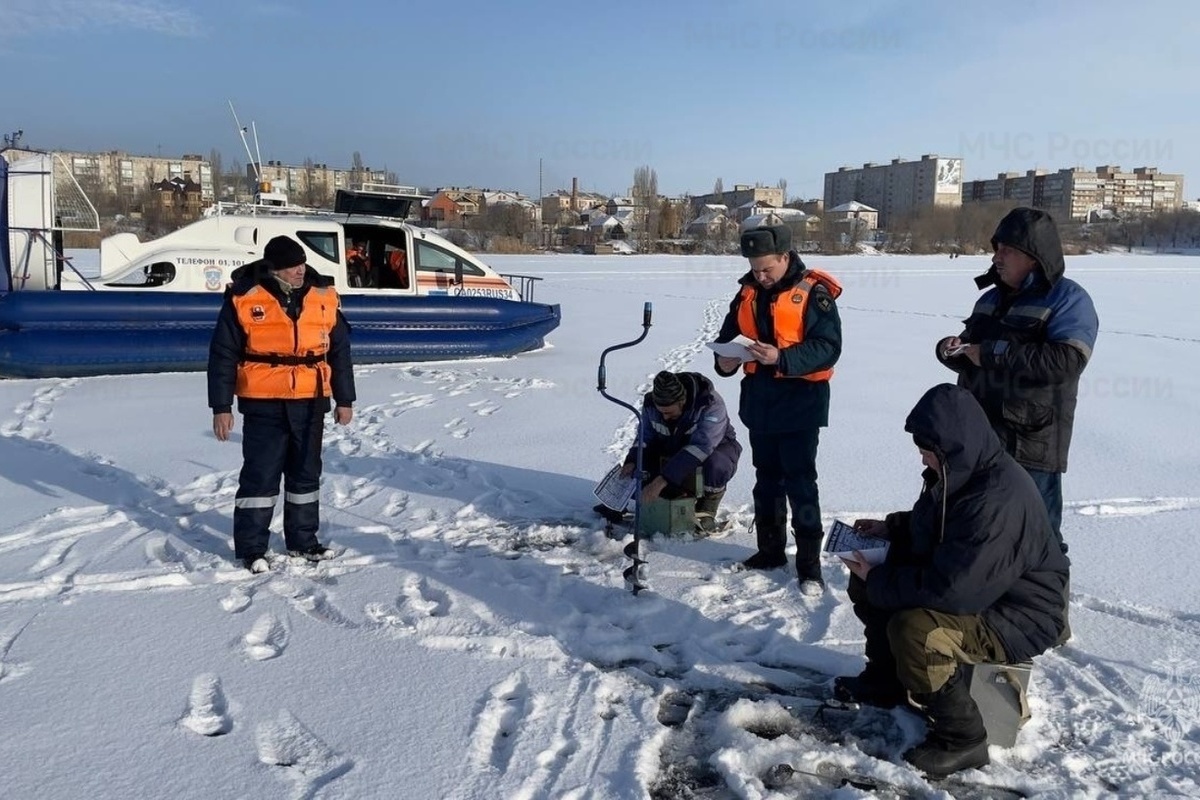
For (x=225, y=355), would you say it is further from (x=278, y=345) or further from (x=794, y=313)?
(x=794, y=313)

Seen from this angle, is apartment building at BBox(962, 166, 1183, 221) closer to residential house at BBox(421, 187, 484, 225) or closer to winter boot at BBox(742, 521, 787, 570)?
residential house at BBox(421, 187, 484, 225)

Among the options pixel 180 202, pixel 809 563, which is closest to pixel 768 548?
pixel 809 563

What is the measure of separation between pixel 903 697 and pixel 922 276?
2812cm

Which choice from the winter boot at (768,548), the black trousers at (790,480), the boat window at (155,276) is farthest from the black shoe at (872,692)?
the boat window at (155,276)

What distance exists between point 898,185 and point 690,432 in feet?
378

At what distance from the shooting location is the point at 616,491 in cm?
470

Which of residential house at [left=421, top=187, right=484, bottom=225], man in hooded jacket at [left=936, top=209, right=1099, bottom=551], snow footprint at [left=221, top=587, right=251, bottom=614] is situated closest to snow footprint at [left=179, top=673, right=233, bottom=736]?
snow footprint at [left=221, top=587, right=251, bottom=614]

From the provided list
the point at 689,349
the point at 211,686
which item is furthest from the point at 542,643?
the point at 689,349

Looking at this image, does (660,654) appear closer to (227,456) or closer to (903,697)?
(903,697)

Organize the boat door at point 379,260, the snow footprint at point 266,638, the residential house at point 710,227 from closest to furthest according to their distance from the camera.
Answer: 1. the snow footprint at point 266,638
2. the boat door at point 379,260
3. the residential house at point 710,227

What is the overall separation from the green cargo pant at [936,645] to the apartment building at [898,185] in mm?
98809

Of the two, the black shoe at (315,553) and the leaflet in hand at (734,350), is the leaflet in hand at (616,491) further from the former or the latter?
the black shoe at (315,553)

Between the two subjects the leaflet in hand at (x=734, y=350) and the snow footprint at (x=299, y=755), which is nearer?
the snow footprint at (x=299, y=755)

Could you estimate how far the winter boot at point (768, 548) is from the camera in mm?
4211
